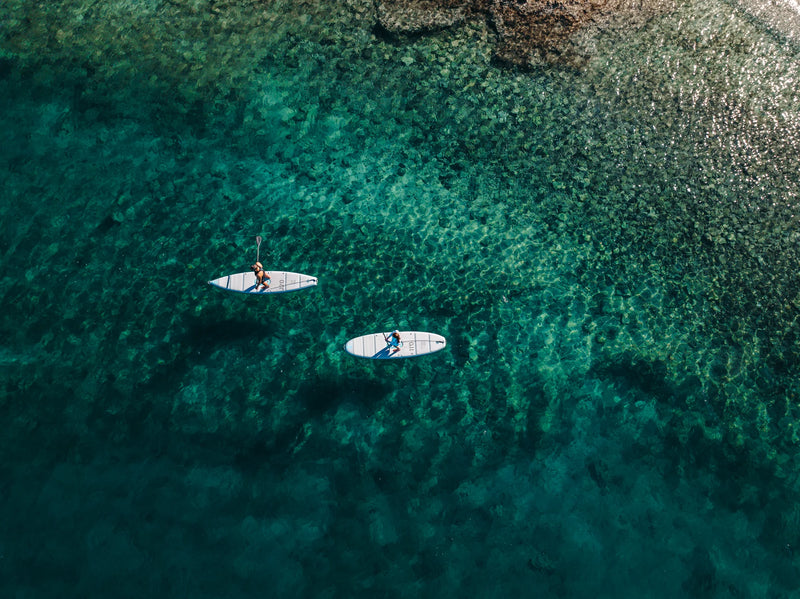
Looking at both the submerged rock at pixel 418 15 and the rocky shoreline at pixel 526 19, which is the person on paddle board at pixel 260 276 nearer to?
the rocky shoreline at pixel 526 19

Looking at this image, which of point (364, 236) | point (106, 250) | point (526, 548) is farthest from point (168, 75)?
point (526, 548)

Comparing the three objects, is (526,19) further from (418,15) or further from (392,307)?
(392,307)

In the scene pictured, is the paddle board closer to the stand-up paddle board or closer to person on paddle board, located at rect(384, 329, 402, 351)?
the stand-up paddle board

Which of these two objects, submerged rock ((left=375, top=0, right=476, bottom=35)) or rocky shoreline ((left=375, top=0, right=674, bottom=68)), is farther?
submerged rock ((left=375, top=0, right=476, bottom=35))

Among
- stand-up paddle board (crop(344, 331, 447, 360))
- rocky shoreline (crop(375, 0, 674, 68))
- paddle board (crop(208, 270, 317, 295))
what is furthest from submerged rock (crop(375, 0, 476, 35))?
stand-up paddle board (crop(344, 331, 447, 360))

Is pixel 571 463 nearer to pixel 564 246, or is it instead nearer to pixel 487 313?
pixel 487 313

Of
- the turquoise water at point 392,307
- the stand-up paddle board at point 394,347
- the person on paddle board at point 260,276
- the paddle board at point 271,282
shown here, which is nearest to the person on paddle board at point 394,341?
the stand-up paddle board at point 394,347
